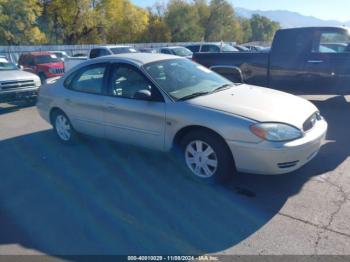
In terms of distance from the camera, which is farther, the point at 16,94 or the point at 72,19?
the point at 72,19

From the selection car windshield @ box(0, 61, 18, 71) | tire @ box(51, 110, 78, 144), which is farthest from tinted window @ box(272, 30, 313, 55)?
car windshield @ box(0, 61, 18, 71)

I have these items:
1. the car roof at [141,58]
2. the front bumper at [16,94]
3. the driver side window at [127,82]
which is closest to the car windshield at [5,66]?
the front bumper at [16,94]

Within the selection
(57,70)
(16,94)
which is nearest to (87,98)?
(16,94)

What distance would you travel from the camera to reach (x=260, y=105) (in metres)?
3.91

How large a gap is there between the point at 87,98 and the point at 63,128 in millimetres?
1024

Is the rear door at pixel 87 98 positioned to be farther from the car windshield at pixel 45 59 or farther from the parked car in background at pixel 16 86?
the car windshield at pixel 45 59

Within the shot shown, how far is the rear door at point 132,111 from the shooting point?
4211 millimetres

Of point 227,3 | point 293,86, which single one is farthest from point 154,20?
point 293,86

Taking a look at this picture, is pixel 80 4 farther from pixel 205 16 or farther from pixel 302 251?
pixel 302 251

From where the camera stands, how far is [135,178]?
14.0 ft

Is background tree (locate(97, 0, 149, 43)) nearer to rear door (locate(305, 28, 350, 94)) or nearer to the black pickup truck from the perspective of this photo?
the black pickup truck

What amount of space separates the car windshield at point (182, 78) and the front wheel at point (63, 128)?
196 cm

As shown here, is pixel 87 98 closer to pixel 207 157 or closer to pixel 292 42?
pixel 207 157

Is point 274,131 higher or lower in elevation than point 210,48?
lower
